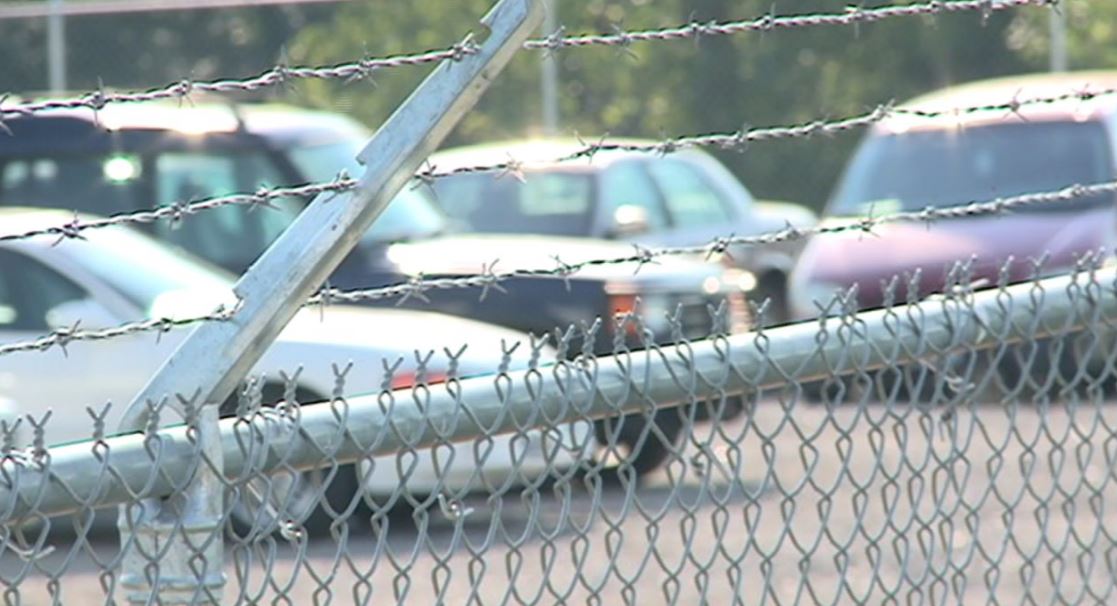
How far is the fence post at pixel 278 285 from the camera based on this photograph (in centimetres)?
222

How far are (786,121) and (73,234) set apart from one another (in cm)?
1921

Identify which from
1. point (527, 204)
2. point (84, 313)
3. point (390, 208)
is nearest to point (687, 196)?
point (527, 204)

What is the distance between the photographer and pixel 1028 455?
3.31 meters

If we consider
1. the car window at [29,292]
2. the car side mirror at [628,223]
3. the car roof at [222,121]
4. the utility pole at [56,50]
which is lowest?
the car window at [29,292]

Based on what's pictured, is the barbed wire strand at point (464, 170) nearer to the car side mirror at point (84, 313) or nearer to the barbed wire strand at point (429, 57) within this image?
the barbed wire strand at point (429, 57)

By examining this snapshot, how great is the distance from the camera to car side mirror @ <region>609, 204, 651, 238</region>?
11992mm

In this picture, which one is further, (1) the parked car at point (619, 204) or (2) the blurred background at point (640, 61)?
(2) the blurred background at point (640, 61)

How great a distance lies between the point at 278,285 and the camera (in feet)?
7.50

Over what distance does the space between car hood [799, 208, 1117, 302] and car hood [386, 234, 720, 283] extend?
4.46 ft

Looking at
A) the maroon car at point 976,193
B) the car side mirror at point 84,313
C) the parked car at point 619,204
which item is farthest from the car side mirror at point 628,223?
the car side mirror at point 84,313

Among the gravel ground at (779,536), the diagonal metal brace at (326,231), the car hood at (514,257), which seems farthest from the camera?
the car hood at (514,257)

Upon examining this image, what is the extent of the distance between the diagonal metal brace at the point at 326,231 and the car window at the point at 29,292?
6.08m

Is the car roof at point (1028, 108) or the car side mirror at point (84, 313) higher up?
the car roof at point (1028, 108)

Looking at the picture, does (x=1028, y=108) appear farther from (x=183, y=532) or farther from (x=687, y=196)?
(x=183, y=532)
